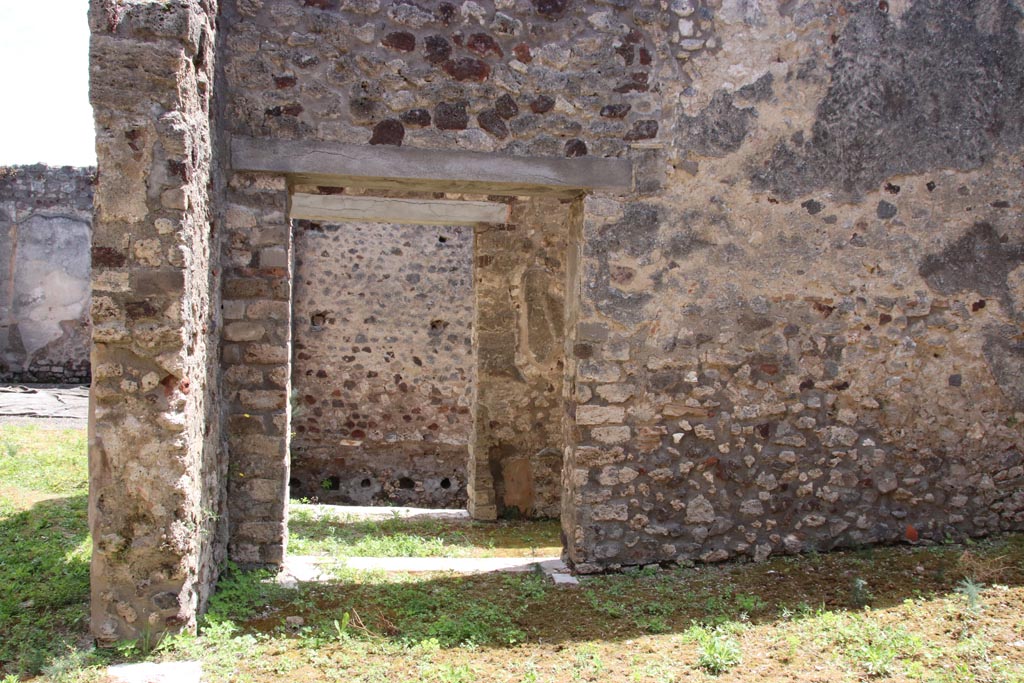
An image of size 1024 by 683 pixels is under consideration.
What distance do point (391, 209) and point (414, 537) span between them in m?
2.78

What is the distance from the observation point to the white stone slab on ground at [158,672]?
3.17 metres

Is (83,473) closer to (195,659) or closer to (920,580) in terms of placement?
(195,659)

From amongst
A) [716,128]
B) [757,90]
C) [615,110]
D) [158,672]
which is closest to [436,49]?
[615,110]

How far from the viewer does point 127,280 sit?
3385 millimetres

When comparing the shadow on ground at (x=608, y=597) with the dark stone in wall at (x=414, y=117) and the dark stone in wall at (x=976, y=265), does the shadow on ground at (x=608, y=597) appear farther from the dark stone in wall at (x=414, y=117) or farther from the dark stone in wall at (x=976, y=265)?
the dark stone in wall at (x=414, y=117)

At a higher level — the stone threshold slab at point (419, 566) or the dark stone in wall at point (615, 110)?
the dark stone in wall at point (615, 110)

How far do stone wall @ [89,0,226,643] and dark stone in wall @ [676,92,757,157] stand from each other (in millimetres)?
2689

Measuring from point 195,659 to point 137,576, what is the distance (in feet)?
1.43

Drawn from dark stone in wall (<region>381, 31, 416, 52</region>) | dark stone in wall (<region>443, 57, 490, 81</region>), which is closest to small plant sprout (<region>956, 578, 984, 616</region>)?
dark stone in wall (<region>443, 57, 490, 81</region>)

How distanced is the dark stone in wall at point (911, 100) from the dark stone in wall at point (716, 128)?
0.82 feet

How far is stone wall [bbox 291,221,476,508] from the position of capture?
34.9ft

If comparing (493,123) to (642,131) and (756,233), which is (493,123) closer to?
(642,131)

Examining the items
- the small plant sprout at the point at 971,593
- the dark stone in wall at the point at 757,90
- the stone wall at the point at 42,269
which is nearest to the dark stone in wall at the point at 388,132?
the dark stone in wall at the point at 757,90

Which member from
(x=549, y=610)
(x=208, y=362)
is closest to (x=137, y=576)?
(x=208, y=362)
